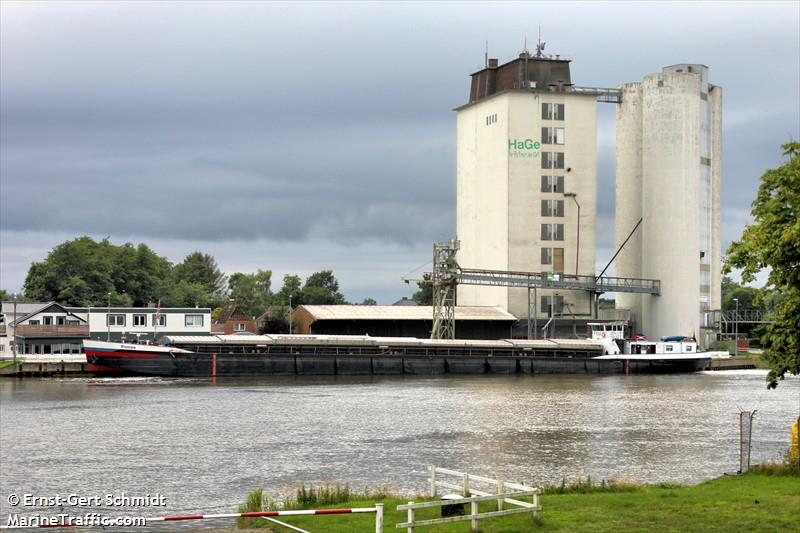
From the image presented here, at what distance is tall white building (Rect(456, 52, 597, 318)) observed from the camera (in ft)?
396

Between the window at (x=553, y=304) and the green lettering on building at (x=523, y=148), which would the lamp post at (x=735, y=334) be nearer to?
the window at (x=553, y=304)

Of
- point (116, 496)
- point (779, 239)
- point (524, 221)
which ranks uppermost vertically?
point (524, 221)

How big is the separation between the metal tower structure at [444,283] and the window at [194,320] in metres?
23.8

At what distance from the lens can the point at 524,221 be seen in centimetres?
12062

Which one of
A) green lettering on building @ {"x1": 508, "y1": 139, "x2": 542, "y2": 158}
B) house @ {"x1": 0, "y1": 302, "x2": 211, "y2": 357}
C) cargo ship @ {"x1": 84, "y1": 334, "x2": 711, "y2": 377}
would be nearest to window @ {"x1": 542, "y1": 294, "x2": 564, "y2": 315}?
cargo ship @ {"x1": 84, "y1": 334, "x2": 711, "y2": 377}

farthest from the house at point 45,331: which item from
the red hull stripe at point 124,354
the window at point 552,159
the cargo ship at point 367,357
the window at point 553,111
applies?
the window at point 553,111

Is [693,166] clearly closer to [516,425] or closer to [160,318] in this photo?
[160,318]

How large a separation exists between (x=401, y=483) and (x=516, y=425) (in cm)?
1899

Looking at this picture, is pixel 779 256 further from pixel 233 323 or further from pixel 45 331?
pixel 233 323

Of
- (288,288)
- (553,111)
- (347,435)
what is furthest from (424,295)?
(347,435)

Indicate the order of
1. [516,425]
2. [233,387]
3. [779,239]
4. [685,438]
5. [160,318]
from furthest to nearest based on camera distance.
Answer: [160,318] → [233,387] → [516,425] → [685,438] → [779,239]

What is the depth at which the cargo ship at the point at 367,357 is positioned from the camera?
3642 inches

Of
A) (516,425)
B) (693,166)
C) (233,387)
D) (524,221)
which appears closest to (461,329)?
(524,221)

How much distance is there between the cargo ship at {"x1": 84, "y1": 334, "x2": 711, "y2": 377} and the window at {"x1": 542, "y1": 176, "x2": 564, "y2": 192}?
60.4 feet
